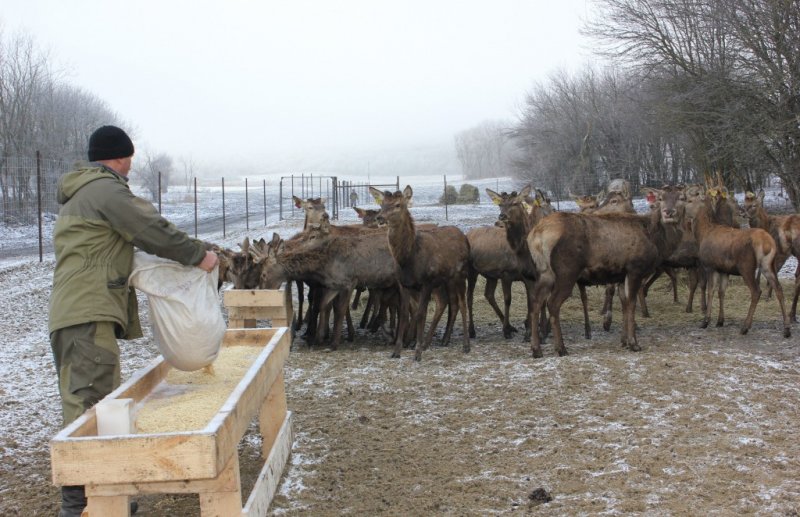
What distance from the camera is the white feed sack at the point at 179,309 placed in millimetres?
4828

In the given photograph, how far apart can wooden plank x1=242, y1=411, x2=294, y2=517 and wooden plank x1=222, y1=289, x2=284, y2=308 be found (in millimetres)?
2402

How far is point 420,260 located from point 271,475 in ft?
18.5

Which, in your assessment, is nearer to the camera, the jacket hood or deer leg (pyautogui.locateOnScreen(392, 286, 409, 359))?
the jacket hood

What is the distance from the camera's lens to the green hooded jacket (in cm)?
472

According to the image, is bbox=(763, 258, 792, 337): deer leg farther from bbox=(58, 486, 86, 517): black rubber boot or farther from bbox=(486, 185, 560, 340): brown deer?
bbox=(58, 486, 86, 517): black rubber boot

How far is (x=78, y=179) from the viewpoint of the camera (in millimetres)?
4910

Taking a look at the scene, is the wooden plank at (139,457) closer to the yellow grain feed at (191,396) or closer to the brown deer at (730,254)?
the yellow grain feed at (191,396)

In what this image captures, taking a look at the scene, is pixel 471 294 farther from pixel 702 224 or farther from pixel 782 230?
pixel 782 230

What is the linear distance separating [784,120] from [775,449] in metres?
18.1

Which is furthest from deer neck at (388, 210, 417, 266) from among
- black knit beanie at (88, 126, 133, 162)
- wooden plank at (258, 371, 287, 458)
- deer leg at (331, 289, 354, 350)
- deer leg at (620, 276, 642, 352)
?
black knit beanie at (88, 126, 133, 162)

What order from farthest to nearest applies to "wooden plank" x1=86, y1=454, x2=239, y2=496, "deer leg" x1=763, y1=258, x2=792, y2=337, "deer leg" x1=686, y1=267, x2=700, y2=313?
"deer leg" x1=686, y1=267, x2=700, y2=313
"deer leg" x1=763, y1=258, x2=792, y2=337
"wooden plank" x1=86, y1=454, x2=239, y2=496

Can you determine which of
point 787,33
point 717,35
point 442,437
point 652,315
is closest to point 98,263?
point 442,437

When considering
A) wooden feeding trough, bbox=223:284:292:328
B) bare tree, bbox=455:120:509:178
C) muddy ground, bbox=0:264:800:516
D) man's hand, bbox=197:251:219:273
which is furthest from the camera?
bare tree, bbox=455:120:509:178

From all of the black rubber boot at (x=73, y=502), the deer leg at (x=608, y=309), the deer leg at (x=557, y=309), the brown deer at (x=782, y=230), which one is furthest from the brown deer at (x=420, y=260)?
the black rubber boot at (x=73, y=502)
